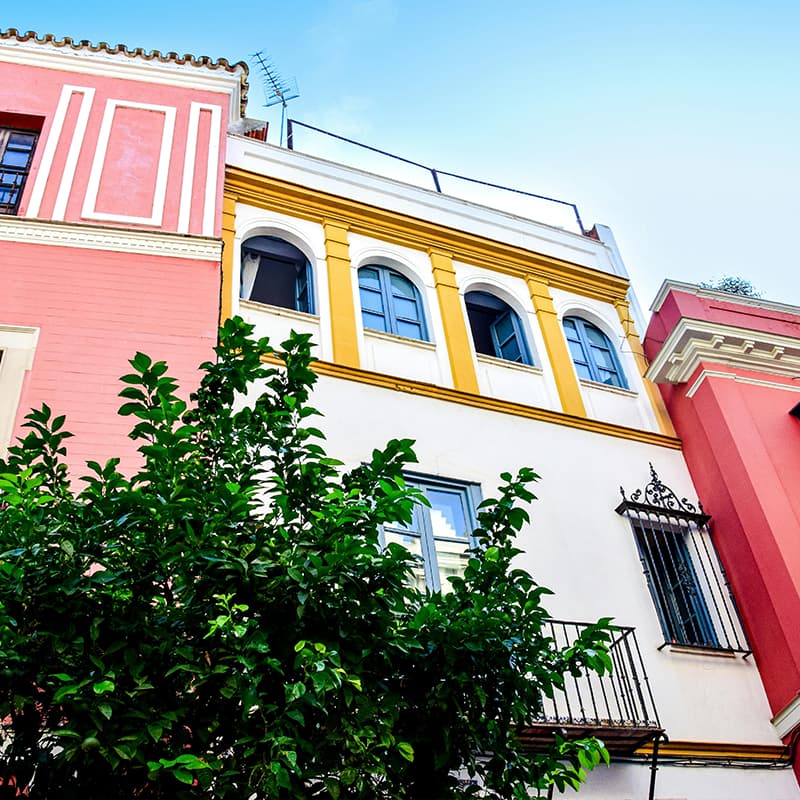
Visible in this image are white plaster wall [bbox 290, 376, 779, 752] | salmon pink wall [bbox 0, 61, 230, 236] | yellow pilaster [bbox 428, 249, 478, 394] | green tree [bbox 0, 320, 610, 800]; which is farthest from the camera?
yellow pilaster [bbox 428, 249, 478, 394]

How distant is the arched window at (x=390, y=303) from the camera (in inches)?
453

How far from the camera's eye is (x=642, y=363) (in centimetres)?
1280

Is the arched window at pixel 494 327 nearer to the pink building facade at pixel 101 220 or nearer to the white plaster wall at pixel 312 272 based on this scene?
the white plaster wall at pixel 312 272

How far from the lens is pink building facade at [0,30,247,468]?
8.20 meters

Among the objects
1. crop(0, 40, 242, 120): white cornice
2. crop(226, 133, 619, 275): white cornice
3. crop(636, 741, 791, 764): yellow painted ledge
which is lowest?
crop(636, 741, 791, 764): yellow painted ledge

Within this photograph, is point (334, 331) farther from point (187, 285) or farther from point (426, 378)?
point (187, 285)

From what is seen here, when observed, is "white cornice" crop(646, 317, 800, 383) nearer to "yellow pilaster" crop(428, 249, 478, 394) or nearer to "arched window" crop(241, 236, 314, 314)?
"yellow pilaster" crop(428, 249, 478, 394)

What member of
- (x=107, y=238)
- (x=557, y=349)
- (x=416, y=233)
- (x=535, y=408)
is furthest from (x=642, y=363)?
(x=107, y=238)

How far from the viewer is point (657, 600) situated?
32.5 feet

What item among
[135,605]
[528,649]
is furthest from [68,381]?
[528,649]

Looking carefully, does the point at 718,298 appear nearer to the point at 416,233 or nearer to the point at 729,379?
the point at 729,379

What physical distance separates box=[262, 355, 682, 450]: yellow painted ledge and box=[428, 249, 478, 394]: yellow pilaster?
21 centimetres

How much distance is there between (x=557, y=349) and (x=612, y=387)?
33.8 inches

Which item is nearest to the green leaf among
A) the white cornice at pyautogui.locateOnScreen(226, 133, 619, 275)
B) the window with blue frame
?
the window with blue frame
